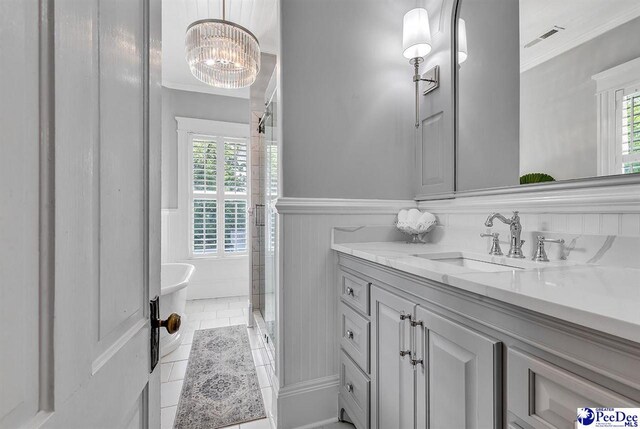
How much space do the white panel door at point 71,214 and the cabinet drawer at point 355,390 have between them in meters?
1.06

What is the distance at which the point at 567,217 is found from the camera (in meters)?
1.11

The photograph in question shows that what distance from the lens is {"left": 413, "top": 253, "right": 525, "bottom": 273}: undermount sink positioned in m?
1.23

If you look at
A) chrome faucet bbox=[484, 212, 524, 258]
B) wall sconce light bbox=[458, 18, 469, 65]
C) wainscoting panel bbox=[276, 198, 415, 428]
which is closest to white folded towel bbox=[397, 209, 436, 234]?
wainscoting panel bbox=[276, 198, 415, 428]

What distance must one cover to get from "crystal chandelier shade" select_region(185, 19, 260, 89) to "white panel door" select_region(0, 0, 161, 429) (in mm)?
1748

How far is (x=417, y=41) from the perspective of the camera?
1.64 metres

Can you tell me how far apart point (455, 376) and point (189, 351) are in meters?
2.28

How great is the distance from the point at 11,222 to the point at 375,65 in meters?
1.89

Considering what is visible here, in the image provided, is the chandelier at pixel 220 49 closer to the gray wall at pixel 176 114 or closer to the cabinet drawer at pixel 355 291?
the cabinet drawer at pixel 355 291

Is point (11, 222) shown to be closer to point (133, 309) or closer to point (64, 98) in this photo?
point (64, 98)

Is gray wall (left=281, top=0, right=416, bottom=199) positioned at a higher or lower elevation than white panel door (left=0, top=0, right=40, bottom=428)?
higher

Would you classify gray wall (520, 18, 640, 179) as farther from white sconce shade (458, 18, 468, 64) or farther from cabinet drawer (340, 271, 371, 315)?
cabinet drawer (340, 271, 371, 315)

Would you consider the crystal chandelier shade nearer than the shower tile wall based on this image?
Yes

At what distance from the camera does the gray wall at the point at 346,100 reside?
5.36 ft

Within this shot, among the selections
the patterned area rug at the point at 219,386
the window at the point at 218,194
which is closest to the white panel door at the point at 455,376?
the patterned area rug at the point at 219,386
